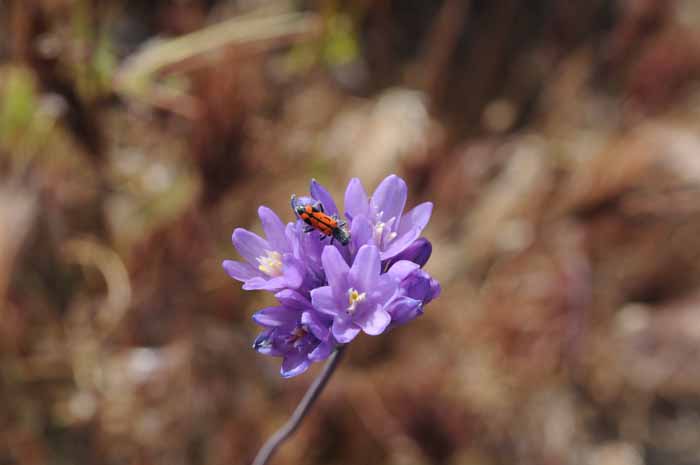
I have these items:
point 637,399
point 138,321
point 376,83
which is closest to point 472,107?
point 376,83

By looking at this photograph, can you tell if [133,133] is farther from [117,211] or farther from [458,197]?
[458,197]

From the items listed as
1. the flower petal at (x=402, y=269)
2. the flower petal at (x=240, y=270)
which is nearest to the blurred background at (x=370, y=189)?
the flower petal at (x=240, y=270)

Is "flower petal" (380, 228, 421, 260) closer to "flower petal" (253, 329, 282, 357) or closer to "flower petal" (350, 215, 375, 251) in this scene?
"flower petal" (350, 215, 375, 251)

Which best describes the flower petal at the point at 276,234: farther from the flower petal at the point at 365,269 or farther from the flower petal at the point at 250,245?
the flower petal at the point at 365,269

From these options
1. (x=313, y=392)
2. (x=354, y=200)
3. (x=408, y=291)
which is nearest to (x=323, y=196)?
(x=354, y=200)

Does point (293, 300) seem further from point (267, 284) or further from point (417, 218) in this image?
point (417, 218)

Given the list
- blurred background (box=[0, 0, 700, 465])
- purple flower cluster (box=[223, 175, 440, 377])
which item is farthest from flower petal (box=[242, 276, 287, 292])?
blurred background (box=[0, 0, 700, 465])
